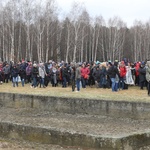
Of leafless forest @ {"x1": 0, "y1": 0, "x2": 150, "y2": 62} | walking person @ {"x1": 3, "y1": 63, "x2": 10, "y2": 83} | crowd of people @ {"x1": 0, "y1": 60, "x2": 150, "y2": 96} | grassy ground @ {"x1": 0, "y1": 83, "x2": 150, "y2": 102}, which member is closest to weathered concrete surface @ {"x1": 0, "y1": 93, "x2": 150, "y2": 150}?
grassy ground @ {"x1": 0, "y1": 83, "x2": 150, "y2": 102}

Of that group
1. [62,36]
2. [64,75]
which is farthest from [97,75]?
[62,36]

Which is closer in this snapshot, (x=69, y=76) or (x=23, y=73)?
(x=69, y=76)

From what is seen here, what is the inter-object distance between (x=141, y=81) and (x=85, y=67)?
151 inches

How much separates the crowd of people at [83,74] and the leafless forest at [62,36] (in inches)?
908

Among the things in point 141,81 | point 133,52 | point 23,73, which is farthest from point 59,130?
point 133,52

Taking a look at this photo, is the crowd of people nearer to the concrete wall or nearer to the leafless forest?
the concrete wall

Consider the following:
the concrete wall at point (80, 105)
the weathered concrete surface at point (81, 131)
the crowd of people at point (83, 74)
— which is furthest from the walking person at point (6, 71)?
the weathered concrete surface at point (81, 131)

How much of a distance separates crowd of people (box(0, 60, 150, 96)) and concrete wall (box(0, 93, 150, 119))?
620 cm

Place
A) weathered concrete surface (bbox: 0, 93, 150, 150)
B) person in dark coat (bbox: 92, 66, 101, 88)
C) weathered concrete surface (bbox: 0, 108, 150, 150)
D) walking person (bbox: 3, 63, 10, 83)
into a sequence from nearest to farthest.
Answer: weathered concrete surface (bbox: 0, 108, 150, 150) → weathered concrete surface (bbox: 0, 93, 150, 150) → person in dark coat (bbox: 92, 66, 101, 88) → walking person (bbox: 3, 63, 10, 83)

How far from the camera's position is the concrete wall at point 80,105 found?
12.4m

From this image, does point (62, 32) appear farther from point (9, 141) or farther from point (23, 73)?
point (9, 141)

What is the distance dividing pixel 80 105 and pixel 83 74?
32.3 ft

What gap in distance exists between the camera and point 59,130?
8883 millimetres

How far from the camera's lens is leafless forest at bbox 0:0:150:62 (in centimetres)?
5225
